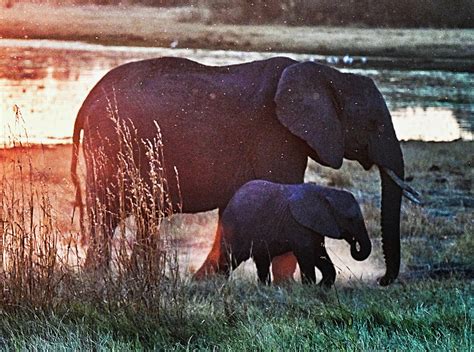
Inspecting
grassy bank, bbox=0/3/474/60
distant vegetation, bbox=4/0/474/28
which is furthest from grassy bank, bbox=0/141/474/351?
distant vegetation, bbox=4/0/474/28

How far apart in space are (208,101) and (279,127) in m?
0.63

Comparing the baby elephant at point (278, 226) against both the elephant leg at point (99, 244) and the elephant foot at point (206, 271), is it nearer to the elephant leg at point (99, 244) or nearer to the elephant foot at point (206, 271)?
the elephant foot at point (206, 271)

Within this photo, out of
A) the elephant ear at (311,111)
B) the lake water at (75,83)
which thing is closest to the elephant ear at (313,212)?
the elephant ear at (311,111)

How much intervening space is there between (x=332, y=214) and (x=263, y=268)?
2.31ft

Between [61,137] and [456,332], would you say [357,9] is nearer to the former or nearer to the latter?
[61,137]

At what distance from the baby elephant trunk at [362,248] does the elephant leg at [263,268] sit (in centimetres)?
70

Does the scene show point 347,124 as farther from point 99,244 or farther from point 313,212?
point 99,244

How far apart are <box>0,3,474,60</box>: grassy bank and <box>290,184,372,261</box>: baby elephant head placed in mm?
1311

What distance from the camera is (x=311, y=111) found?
916 centimetres

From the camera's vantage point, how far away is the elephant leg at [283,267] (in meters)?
9.16

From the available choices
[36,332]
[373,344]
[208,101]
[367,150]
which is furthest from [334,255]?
[36,332]

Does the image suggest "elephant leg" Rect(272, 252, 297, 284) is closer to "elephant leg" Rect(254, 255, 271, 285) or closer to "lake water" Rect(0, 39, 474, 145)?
"elephant leg" Rect(254, 255, 271, 285)

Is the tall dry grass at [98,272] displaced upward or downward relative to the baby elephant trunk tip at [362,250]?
upward

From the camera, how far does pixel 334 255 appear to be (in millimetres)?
9234
